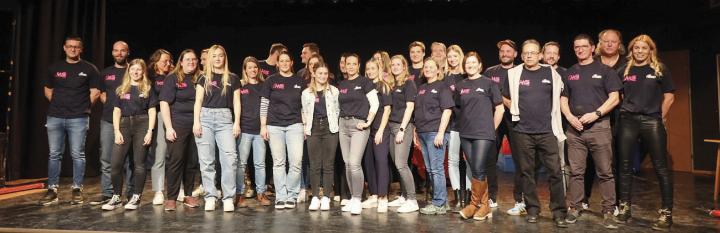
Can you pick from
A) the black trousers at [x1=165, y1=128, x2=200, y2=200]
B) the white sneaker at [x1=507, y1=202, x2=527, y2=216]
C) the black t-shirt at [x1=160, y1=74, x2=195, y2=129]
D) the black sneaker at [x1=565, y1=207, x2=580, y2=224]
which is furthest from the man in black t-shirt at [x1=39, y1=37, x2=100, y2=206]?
the black sneaker at [x1=565, y1=207, x2=580, y2=224]

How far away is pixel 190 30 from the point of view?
792 cm

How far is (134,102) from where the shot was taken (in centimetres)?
421

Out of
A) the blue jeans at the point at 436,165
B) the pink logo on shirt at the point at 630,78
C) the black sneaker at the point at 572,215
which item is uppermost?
the pink logo on shirt at the point at 630,78

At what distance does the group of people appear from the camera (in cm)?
361

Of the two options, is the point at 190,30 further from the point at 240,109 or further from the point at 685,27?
the point at 685,27

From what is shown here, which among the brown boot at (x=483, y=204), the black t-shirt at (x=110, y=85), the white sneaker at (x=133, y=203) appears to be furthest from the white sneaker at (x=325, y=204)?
the black t-shirt at (x=110, y=85)

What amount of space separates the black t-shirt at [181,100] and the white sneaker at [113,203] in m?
0.84

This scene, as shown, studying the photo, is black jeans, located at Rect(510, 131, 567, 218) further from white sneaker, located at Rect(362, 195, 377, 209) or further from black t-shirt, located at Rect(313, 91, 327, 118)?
black t-shirt, located at Rect(313, 91, 327, 118)

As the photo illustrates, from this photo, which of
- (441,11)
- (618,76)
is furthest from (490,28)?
(618,76)

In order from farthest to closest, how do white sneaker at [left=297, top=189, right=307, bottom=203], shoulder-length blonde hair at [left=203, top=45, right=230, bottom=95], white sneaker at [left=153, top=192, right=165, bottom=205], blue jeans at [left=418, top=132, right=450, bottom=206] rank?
white sneaker at [left=297, top=189, right=307, bottom=203] → white sneaker at [left=153, top=192, right=165, bottom=205] → shoulder-length blonde hair at [left=203, top=45, right=230, bottom=95] → blue jeans at [left=418, top=132, right=450, bottom=206]

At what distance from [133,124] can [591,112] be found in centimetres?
368

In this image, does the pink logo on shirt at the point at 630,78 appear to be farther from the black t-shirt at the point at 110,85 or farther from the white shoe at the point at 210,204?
the black t-shirt at the point at 110,85

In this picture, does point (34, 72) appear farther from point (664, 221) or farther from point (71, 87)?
point (664, 221)

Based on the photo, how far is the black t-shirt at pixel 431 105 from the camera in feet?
12.9
